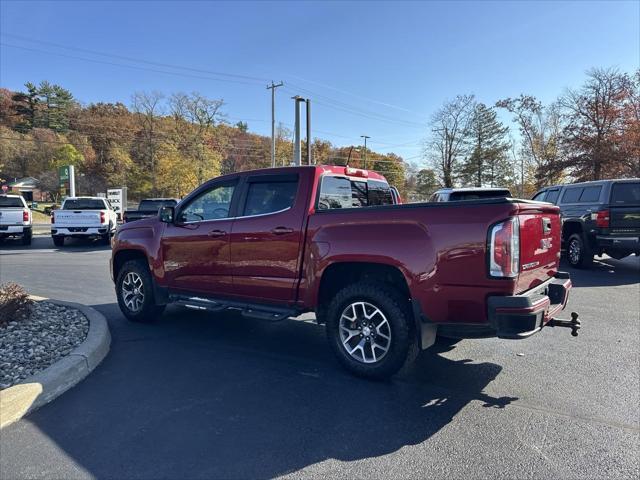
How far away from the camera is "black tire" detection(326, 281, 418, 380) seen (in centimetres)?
386

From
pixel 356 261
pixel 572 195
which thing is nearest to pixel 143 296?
pixel 356 261

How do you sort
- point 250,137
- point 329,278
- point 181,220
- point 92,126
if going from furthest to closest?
point 250,137 → point 92,126 → point 181,220 → point 329,278

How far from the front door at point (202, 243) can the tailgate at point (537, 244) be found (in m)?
3.09

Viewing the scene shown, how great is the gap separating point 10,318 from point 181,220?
227 centimetres

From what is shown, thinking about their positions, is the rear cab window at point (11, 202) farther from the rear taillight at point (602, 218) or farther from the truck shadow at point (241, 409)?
the rear taillight at point (602, 218)

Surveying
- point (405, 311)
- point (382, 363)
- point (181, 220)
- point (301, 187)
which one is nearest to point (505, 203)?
point (405, 311)

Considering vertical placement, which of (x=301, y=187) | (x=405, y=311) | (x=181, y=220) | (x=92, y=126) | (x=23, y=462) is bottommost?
(x=23, y=462)

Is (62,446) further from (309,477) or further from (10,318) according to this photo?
(10,318)

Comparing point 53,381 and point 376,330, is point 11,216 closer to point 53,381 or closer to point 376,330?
point 53,381

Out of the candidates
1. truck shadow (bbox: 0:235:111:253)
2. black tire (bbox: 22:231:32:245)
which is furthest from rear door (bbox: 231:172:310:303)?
black tire (bbox: 22:231:32:245)

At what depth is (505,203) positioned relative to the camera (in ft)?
10.9

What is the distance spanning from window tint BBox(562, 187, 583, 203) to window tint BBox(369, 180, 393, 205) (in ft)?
24.8

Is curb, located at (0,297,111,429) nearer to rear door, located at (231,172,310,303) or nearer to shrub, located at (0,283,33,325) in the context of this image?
shrub, located at (0,283,33,325)

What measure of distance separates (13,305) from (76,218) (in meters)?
12.2
